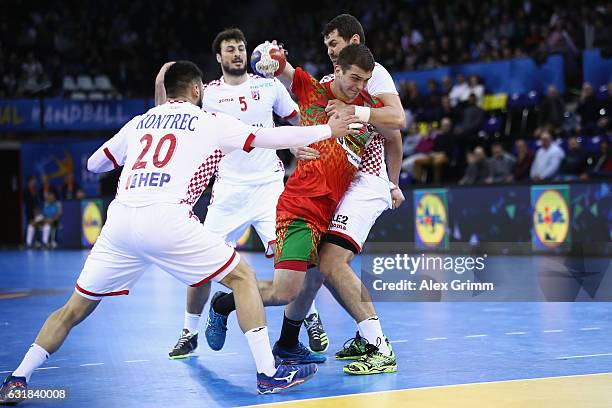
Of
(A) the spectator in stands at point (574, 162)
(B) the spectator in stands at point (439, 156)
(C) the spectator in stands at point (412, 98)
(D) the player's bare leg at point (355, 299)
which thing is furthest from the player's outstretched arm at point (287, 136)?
(C) the spectator in stands at point (412, 98)

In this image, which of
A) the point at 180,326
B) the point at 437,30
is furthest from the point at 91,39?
the point at 180,326

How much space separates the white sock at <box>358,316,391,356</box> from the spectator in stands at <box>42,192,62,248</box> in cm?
1927

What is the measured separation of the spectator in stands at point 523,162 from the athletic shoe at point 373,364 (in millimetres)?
10879

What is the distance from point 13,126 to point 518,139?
1380cm

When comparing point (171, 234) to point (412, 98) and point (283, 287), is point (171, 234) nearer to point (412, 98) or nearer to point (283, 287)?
point (283, 287)

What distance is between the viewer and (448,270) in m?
13.3

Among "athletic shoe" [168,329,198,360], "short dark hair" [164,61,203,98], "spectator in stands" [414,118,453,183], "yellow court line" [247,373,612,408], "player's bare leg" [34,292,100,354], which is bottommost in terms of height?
"spectator in stands" [414,118,453,183]

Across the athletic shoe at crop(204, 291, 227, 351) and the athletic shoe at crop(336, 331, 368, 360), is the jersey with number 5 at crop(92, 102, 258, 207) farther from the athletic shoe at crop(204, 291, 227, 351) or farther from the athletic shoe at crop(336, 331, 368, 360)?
the athletic shoe at crop(336, 331, 368, 360)

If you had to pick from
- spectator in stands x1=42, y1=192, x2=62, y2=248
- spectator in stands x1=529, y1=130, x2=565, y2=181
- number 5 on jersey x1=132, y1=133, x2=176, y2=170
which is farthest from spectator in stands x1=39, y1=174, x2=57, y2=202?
number 5 on jersey x1=132, y1=133, x2=176, y2=170

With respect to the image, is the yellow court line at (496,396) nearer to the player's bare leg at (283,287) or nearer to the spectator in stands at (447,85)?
the player's bare leg at (283,287)

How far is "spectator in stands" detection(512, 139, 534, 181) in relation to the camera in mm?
16609

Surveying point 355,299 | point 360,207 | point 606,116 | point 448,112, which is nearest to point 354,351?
point 355,299

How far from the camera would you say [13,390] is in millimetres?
5410

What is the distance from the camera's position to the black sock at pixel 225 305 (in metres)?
6.68
